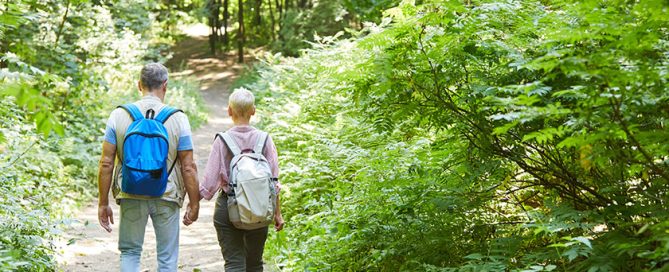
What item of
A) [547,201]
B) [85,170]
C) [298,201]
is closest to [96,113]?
[85,170]

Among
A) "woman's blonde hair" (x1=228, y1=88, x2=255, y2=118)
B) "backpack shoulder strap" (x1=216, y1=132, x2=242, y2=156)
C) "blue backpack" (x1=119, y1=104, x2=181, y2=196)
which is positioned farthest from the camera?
"woman's blonde hair" (x1=228, y1=88, x2=255, y2=118)

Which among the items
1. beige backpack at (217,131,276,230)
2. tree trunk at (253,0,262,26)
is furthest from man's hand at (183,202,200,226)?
tree trunk at (253,0,262,26)

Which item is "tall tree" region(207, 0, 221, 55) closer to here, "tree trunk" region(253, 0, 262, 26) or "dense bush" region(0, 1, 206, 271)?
"tree trunk" region(253, 0, 262, 26)

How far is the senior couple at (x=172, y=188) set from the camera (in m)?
4.70

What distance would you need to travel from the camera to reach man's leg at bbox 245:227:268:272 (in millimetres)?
5059

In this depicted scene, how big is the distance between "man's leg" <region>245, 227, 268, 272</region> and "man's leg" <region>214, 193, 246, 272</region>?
0.24 feet

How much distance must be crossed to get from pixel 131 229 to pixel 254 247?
3.05 feet

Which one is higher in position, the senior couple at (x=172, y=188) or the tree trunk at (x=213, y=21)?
the senior couple at (x=172, y=188)

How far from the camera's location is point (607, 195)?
13.1ft

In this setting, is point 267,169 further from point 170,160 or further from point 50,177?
point 50,177

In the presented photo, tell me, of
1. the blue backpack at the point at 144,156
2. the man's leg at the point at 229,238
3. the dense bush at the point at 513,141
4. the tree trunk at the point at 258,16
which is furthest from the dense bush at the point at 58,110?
the tree trunk at the point at 258,16

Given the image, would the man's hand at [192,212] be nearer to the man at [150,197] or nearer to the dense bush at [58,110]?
the man at [150,197]

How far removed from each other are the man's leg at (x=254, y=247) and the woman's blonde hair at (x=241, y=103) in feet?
2.92

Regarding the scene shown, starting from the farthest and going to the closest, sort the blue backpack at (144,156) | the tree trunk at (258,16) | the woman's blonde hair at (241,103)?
the tree trunk at (258,16)
the woman's blonde hair at (241,103)
the blue backpack at (144,156)
